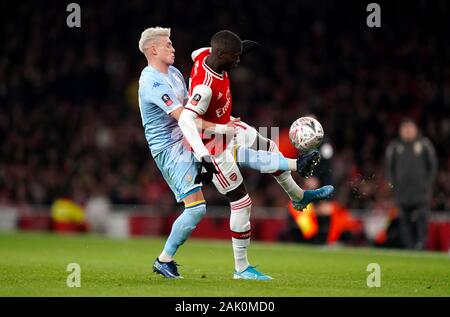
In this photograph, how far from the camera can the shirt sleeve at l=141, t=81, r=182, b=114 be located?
8.25 m

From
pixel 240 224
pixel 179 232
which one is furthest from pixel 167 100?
pixel 240 224

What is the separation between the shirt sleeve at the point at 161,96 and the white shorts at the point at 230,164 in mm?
668

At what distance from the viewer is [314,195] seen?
28.0ft

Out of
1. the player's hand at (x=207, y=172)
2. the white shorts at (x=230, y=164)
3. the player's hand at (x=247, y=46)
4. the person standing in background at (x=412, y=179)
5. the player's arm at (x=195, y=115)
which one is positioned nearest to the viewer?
the player's hand at (x=207, y=172)

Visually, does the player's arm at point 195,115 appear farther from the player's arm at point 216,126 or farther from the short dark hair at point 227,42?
the short dark hair at point 227,42

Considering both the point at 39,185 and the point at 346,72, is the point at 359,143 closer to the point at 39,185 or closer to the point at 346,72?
the point at 346,72

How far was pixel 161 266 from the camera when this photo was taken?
838 centimetres

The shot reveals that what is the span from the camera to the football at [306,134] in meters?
8.48

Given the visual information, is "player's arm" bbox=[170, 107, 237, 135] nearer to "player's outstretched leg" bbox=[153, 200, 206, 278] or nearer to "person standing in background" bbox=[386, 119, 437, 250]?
"player's outstretched leg" bbox=[153, 200, 206, 278]

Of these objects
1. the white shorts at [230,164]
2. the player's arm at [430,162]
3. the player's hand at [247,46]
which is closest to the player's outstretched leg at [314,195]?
the white shorts at [230,164]

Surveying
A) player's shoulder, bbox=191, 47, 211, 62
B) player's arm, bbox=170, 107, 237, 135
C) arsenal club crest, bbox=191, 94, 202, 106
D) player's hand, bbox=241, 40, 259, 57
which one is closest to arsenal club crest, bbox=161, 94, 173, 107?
player's arm, bbox=170, 107, 237, 135

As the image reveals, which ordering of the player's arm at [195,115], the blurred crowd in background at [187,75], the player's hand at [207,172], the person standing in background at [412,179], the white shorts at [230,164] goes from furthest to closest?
the blurred crowd in background at [187,75] → the person standing in background at [412,179] → the white shorts at [230,164] → the player's arm at [195,115] → the player's hand at [207,172]

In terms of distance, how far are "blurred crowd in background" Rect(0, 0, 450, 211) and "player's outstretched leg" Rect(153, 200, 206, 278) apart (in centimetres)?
926
